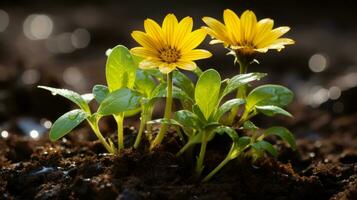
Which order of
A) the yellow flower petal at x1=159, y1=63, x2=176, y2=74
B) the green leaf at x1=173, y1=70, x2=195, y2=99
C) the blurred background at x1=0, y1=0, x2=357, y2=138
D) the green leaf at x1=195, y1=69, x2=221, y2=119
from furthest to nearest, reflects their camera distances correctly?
the blurred background at x1=0, y1=0, x2=357, y2=138 → the green leaf at x1=173, y1=70, x2=195, y2=99 → the green leaf at x1=195, y1=69, x2=221, y2=119 → the yellow flower petal at x1=159, y1=63, x2=176, y2=74

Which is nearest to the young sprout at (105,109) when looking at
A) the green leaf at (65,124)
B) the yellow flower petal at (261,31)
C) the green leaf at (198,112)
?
the green leaf at (65,124)

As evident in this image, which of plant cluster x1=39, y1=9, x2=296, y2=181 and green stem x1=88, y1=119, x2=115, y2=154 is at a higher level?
plant cluster x1=39, y1=9, x2=296, y2=181

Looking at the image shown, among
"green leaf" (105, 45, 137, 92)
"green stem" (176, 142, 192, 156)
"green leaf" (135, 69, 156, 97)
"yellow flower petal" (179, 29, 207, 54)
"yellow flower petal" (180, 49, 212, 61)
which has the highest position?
"yellow flower petal" (179, 29, 207, 54)

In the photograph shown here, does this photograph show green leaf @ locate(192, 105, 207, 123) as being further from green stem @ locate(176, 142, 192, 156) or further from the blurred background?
the blurred background

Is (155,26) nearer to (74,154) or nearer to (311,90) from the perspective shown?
(74,154)

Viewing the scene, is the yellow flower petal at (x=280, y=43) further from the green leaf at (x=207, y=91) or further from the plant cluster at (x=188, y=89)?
the green leaf at (x=207, y=91)

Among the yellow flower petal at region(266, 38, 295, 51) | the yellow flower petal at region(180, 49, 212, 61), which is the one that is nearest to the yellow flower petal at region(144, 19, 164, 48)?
the yellow flower petal at region(180, 49, 212, 61)

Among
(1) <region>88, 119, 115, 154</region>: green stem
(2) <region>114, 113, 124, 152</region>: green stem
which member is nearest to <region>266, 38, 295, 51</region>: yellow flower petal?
(2) <region>114, 113, 124, 152</region>: green stem

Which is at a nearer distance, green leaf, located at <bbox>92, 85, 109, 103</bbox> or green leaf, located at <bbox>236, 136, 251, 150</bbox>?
green leaf, located at <bbox>236, 136, 251, 150</bbox>

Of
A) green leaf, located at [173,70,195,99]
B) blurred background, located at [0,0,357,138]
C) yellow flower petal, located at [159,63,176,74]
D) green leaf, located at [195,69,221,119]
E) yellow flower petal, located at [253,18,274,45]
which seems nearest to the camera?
yellow flower petal, located at [159,63,176,74]

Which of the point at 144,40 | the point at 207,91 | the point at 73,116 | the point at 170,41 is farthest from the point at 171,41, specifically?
the point at 73,116
